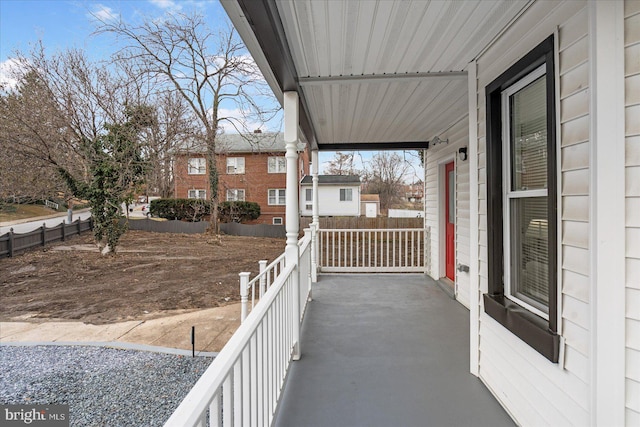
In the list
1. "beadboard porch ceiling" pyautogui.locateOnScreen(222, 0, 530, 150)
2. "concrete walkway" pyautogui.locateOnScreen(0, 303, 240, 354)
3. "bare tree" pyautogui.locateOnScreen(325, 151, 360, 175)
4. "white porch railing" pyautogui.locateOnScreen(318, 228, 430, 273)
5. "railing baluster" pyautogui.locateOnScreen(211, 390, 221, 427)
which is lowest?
"concrete walkway" pyautogui.locateOnScreen(0, 303, 240, 354)

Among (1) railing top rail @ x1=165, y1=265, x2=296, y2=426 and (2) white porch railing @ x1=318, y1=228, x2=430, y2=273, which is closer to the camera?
(1) railing top rail @ x1=165, y1=265, x2=296, y2=426

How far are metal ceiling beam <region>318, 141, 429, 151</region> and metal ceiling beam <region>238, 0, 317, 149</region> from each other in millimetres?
3413

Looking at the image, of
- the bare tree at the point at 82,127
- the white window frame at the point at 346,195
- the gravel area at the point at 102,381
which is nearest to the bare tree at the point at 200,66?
the bare tree at the point at 82,127

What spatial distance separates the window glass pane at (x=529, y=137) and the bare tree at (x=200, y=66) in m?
10.2

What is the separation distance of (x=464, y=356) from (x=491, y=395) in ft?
1.74

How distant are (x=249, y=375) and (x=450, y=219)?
4.16 m

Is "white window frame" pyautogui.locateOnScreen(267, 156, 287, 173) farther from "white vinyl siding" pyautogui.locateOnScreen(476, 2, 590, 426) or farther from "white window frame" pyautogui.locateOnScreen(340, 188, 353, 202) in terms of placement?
A: "white vinyl siding" pyautogui.locateOnScreen(476, 2, 590, 426)

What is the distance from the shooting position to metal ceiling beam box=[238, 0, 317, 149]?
4.86 ft

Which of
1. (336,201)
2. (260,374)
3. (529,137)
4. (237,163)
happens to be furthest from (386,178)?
(260,374)

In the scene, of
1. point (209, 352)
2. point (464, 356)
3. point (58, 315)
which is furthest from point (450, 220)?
point (58, 315)

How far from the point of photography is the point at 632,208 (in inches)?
46.8

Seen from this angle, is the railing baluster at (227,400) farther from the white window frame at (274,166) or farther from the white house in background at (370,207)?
the white house in background at (370,207)

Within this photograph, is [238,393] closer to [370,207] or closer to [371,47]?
[371,47]

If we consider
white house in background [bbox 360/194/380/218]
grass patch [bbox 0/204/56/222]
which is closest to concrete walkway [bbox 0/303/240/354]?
grass patch [bbox 0/204/56/222]
